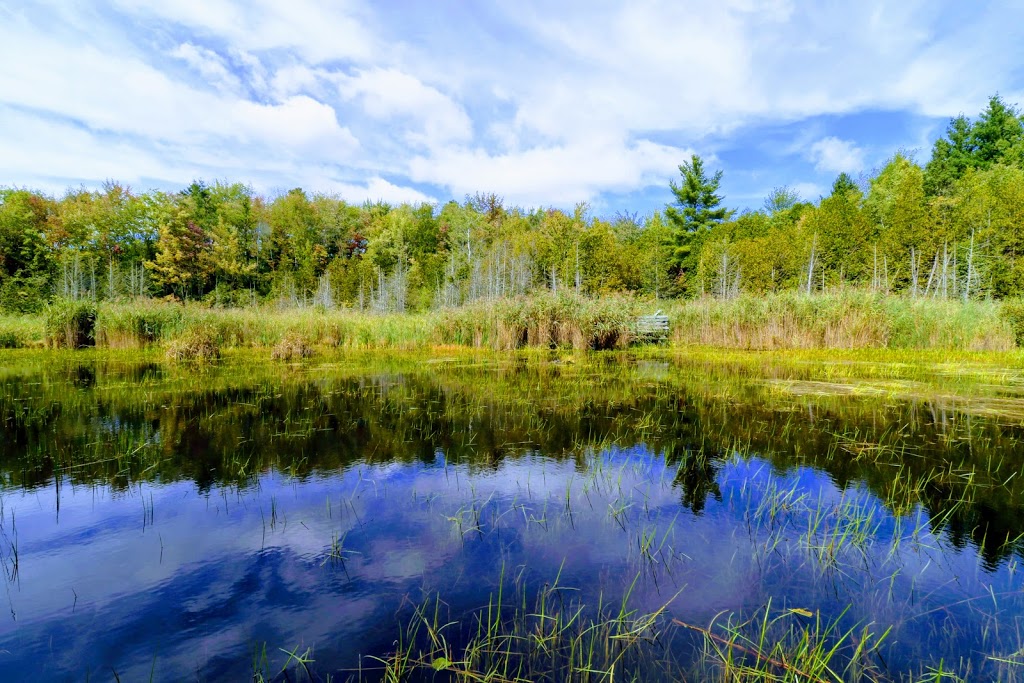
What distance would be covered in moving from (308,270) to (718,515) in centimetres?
4713

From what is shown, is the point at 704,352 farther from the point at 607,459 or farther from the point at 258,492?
the point at 258,492

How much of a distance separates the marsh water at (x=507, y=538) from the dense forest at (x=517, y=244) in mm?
22347

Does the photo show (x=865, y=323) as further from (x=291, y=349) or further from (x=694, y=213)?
(x=694, y=213)

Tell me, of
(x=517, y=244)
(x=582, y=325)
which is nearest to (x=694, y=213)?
(x=517, y=244)

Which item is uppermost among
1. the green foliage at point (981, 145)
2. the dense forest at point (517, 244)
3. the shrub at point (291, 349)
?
the green foliage at point (981, 145)

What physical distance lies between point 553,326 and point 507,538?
39.1ft

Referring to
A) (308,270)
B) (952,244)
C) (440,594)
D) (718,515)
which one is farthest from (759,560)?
(308,270)

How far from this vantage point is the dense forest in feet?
94.6

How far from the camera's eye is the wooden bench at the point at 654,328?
16750 millimetres

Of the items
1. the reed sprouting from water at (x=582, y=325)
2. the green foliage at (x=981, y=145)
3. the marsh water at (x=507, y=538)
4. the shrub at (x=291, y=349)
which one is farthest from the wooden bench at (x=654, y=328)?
the green foliage at (x=981, y=145)

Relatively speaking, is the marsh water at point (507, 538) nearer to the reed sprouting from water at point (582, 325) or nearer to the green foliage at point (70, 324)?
the reed sprouting from water at point (582, 325)

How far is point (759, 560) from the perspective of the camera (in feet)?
9.11

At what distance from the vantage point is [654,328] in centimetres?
1709

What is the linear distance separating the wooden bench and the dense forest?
418 inches
